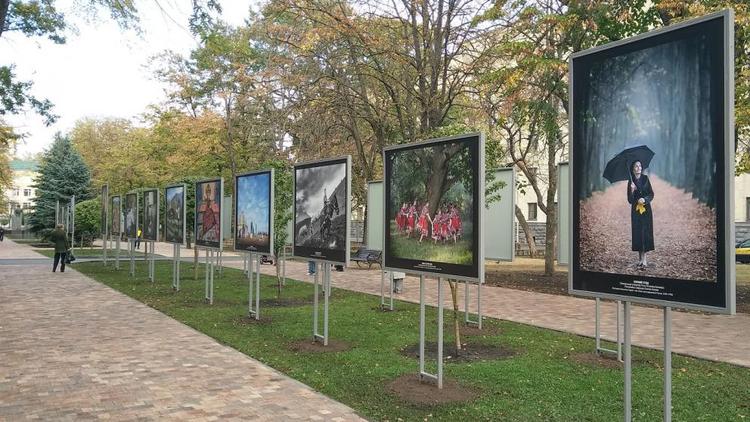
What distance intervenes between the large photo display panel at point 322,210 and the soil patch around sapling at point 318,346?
1.28 metres

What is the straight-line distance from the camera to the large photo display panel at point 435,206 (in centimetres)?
635

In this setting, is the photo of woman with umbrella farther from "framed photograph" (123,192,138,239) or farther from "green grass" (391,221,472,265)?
"framed photograph" (123,192,138,239)

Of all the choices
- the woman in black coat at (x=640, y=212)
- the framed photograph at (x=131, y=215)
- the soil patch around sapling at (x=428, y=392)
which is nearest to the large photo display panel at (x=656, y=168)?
the woman in black coat at (x=640, y=212)

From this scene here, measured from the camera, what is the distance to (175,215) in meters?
16.1

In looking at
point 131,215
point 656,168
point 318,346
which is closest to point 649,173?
point 656,168

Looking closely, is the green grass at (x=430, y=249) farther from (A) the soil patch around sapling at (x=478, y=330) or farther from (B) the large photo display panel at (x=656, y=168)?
(A) the soil patch around sapling at (x=478, y=330)

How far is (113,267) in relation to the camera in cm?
2505

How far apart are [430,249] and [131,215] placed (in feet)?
54.9

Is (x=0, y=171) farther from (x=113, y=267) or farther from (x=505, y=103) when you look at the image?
(x=505, y=103)

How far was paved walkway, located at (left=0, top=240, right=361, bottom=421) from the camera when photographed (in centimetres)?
580

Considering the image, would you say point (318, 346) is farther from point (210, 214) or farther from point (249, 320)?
point (210, 214)

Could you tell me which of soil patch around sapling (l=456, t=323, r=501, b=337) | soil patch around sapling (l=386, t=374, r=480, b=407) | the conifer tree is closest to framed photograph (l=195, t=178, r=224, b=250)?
soil patch around sapling (l=456, t=323, r=501, b=337)

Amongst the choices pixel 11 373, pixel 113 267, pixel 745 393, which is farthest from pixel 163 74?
pixel 745 393

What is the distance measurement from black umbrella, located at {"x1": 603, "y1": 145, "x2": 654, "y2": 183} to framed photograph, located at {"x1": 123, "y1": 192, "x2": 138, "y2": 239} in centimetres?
1834
